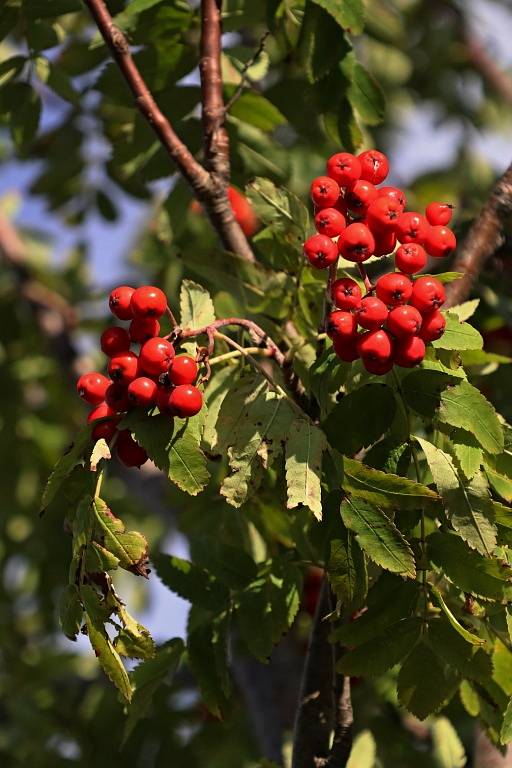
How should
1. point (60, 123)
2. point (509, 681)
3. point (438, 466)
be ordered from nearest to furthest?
point (438, 466)
point (509, 681)
point (60, 123)

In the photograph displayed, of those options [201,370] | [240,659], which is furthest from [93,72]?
[240,659]

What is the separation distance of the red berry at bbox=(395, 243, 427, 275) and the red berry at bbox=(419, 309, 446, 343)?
12cm

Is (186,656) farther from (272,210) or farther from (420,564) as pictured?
(272,210)

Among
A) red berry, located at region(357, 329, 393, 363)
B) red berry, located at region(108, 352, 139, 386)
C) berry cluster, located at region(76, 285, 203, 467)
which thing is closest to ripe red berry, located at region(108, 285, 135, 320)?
berry cluster, located at region(76, 285, 203, 467)

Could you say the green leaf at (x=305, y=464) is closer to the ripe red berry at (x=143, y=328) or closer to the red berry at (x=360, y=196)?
the ripe red berry at (x=143, y=328)

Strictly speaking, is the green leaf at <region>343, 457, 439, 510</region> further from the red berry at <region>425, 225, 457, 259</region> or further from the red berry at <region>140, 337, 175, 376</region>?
the red berry at <region>425, 225, 457, 259</region>

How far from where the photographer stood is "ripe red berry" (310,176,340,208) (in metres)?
1.99

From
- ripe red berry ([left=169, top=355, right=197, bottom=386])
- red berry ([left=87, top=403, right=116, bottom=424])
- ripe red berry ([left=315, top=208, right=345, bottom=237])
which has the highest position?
ripe red berry ([left=315, top=208, right=345, bottom=237])

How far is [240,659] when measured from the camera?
3.78 m

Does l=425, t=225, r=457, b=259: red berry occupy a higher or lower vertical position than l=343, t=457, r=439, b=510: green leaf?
higher

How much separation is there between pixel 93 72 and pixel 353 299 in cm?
166

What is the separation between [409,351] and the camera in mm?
1838

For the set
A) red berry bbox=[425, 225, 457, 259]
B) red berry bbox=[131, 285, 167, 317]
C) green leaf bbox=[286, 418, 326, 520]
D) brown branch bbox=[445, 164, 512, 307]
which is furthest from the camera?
brown branch bbox=[445, 164, 512, 307]

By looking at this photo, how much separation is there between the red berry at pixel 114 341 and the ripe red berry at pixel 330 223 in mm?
443
